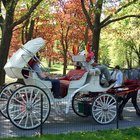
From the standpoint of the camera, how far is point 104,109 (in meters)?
11.8

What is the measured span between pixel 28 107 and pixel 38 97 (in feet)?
1.31

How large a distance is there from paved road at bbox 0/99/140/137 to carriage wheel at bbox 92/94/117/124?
0.20m

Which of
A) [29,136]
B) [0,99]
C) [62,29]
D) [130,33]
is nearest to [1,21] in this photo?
[0,99]

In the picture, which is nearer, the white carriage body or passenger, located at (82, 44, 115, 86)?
the white carriage body

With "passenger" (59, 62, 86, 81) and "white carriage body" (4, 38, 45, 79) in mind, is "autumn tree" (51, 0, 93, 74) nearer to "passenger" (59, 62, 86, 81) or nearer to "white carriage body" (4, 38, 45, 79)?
"passenger" (59, 62, 86, 81)

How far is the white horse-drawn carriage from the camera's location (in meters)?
10.9

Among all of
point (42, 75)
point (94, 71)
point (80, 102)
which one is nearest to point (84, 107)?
point (80, 102)

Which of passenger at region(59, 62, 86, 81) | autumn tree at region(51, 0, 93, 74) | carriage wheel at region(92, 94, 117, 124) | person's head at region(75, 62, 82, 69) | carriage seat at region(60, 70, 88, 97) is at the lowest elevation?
carriage wheel at region(92, 94, 117, 124)

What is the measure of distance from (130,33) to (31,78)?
39.4 meters

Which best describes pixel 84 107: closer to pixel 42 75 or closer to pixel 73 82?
pixel 73 82

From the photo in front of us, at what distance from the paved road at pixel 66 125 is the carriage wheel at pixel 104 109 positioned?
0.65 ft

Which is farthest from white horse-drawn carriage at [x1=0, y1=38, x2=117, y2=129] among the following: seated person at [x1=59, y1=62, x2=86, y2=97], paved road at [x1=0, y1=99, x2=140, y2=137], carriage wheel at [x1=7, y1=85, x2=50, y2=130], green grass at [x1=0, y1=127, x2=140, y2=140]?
green grass at [x1=0, y1=127, x2=140, y2=140]

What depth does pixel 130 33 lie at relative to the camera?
49.7 metres

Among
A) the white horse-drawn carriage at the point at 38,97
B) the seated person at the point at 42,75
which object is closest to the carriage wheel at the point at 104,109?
the white horse-drawn carriage at the point at 38,97
